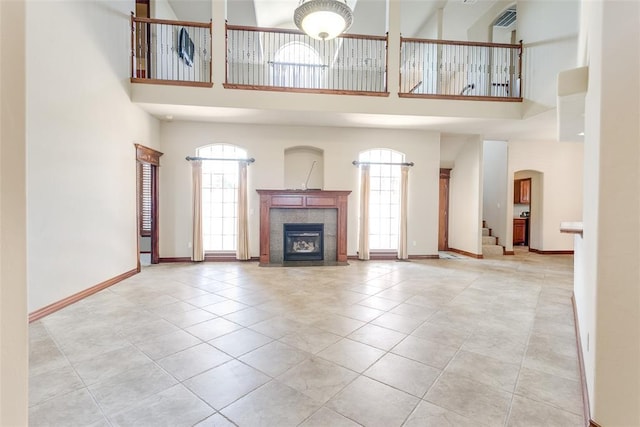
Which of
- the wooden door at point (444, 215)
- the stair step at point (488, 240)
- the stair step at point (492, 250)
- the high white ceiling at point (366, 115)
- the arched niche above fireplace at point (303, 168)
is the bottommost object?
the stair step at point (492, 250)

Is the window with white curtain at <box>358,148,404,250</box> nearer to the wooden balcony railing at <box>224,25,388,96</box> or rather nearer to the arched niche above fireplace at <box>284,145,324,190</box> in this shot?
the arched niche above fireplace at <box>284,145,324,190</box>

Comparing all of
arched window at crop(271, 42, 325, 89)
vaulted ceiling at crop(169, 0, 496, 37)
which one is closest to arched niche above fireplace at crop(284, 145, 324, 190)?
arched window at crop(271, 42, 325, 89)

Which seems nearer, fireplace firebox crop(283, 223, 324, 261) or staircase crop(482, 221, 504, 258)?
fireplace firebox crop(283, 223, 324, 261)

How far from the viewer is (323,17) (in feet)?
11.1

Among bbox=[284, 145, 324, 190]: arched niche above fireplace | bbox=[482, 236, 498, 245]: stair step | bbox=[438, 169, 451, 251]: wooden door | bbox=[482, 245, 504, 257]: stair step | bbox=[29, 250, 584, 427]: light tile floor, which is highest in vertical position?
bbox=[284, 145, 324, 190]: arched niche above fireplace

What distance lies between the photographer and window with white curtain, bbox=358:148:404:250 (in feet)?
24.5

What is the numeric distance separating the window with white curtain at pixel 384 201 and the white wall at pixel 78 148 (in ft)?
16.7

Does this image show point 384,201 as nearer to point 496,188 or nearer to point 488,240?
point 488,240

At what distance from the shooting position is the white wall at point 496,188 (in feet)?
27.7

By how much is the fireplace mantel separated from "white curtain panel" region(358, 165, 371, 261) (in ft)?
1.29

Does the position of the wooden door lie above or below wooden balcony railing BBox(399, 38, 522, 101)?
below

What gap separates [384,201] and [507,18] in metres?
5.37

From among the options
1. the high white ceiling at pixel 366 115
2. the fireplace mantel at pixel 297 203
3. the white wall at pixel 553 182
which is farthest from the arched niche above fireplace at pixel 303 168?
the white wall at pixel 553 182

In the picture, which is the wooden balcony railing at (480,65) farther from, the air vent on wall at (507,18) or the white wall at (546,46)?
the air vent on wall at (507,18)
